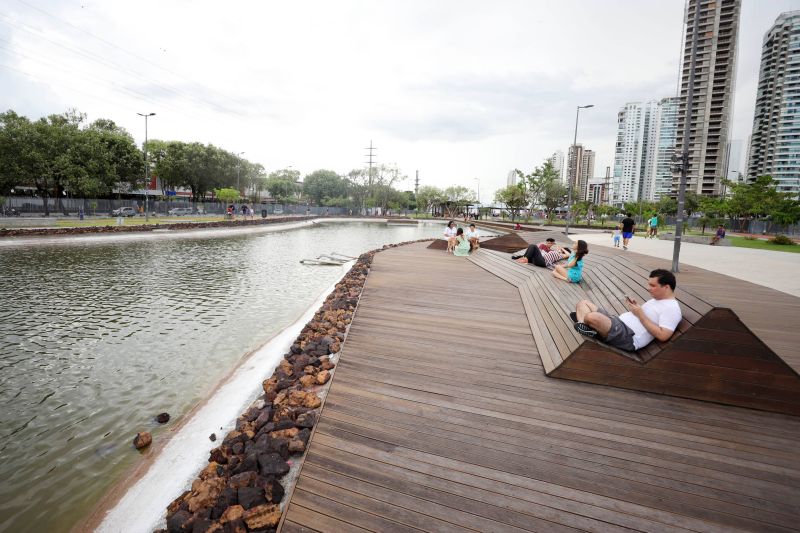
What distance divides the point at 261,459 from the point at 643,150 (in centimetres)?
17280

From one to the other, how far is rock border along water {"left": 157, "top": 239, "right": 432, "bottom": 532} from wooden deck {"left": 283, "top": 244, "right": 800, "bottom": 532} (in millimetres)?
243

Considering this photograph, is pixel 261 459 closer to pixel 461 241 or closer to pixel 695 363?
pixel 695 363

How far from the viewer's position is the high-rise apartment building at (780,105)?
8084cm

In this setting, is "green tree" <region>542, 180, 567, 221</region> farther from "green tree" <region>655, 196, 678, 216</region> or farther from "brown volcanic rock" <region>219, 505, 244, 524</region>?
"brown volcanic rock" <region>219, 505, 244, 524</region>

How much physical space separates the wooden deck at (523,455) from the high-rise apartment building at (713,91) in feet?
335

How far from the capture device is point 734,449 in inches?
131

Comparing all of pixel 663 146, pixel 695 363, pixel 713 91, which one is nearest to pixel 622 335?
pixel 695 363

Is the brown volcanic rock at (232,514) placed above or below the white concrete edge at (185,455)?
above

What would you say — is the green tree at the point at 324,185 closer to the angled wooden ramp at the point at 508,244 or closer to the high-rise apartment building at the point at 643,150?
the angled wooden ramp at the point at 508,244

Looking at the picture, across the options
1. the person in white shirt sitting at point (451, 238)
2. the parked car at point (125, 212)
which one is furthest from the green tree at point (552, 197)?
the parked car at point (125, 212)

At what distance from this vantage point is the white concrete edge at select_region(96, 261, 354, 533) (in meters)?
3.33

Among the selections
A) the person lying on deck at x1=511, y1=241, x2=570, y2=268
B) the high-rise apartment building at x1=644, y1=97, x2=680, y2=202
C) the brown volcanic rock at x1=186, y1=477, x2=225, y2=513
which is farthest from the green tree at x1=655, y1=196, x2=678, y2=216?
the brown volcanic rock at x1=186, y1=477, x2=225, y2=513

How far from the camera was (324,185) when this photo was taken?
100062mm

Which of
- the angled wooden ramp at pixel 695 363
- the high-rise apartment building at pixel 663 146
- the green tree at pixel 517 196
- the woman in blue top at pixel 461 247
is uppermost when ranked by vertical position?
the high-rise apartment building at pixel 663 146
